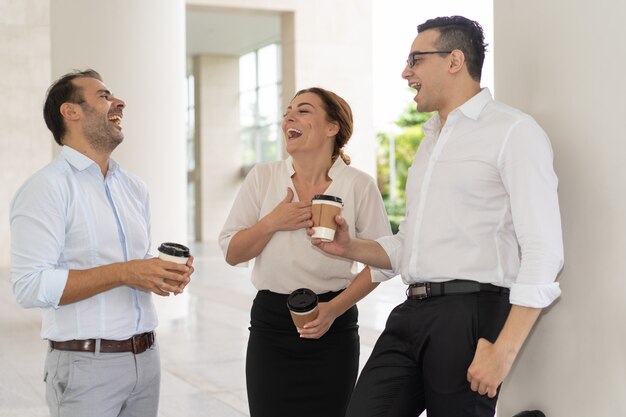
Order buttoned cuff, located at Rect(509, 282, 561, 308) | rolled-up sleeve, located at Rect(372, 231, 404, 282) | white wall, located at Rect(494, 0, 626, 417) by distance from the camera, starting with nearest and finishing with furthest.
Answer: buttoned cuff, located at Rect(509, 282, 561, 308) < white wall, located at Rect(494, 0, 626, 417) < rolled-up sleeve, located at Rect(372, 231, 404, 282)

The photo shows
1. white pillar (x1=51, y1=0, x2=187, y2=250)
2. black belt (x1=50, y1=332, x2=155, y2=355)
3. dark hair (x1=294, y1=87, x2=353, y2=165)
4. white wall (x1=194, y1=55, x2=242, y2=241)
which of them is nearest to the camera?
black belt (x1=50, y1=332, x2=155, y2=355)

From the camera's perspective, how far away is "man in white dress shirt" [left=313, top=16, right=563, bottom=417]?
2662 mm

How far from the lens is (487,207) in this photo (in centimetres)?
281

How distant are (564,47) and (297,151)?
1262 millimetres

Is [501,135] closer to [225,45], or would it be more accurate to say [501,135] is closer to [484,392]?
[484,392]

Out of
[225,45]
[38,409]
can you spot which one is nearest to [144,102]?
[38,409]

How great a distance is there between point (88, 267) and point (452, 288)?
4.05 feet

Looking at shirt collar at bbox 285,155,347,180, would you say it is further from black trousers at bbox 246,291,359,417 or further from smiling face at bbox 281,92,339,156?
black trousers at bbox 246,291,359,417

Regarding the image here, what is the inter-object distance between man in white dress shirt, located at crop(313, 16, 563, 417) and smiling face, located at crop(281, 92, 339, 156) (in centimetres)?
83

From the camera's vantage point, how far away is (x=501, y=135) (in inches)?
109

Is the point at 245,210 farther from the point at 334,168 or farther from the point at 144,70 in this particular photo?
the point at 144,70

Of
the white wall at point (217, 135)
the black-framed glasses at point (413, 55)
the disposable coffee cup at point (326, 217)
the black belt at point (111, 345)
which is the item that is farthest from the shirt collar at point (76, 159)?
the white wall at point (217, 135)

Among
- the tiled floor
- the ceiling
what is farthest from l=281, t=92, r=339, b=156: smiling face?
the ceiling

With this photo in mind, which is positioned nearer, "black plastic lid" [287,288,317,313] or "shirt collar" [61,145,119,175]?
"shirt collar" [61,145,119,175]
